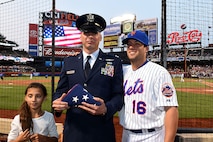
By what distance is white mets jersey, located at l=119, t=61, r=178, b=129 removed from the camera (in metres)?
2.17

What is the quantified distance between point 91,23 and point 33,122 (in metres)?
1.02

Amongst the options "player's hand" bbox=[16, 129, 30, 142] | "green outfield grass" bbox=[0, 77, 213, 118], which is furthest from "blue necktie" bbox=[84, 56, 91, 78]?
"green outfield grass" bbox=[0, 77, 213, 118]

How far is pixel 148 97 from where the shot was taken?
→ 2.20 m

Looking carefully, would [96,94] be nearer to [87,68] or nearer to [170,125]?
[87,68]

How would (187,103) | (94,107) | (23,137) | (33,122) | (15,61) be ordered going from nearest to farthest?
(94,107)
(23,137)
(33,122)
(187,103)
(15,61)

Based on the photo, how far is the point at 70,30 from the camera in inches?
1971

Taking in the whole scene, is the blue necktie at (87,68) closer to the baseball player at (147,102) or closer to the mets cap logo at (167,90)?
the baseball player at (147,102)

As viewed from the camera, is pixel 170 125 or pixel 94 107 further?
pixel 170 125

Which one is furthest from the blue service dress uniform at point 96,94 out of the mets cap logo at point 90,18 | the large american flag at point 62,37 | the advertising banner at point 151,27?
the large american flag at point 62,37

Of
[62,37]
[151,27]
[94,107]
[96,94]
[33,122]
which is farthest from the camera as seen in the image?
[62,37]

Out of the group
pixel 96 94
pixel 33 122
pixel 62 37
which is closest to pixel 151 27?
pixel 62 37

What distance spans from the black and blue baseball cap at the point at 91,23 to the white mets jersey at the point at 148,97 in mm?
501

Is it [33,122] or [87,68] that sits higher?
[87,68]

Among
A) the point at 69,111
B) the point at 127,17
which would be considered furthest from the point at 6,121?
the point at 127,17
